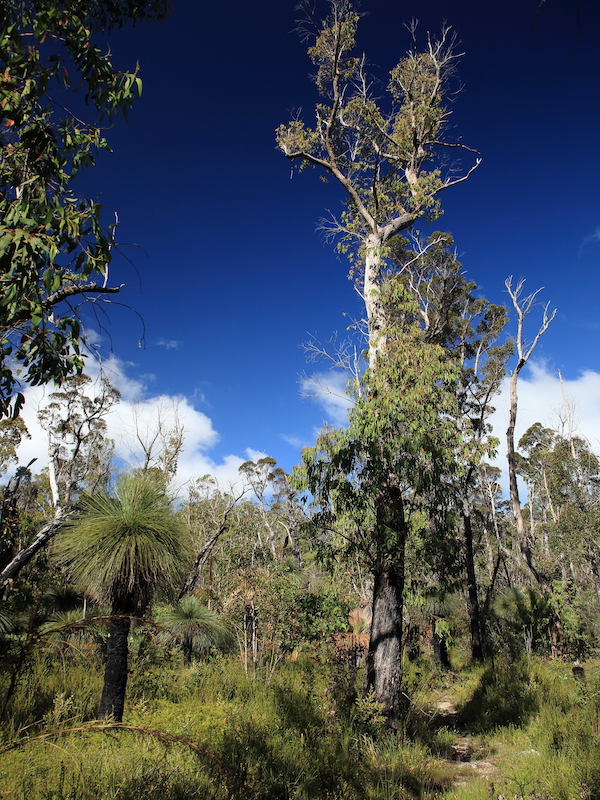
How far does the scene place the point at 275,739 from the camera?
15.5ft

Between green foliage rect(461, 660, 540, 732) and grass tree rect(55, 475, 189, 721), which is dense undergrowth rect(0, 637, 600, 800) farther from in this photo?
grass tree rect(55, 475, 189, 721)

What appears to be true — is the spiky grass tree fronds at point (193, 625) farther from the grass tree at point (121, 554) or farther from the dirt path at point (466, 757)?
the dirt path at point (466, 757)

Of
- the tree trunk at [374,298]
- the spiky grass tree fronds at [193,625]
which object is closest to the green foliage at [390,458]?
the tree trunk at [374,298]

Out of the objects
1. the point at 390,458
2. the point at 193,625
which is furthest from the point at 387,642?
the point at 193,625

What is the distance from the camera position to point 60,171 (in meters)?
2.16

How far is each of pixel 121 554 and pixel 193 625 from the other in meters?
4.62

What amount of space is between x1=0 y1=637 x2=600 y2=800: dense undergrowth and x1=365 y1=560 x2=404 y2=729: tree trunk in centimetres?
33

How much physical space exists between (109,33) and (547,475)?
3313 cm

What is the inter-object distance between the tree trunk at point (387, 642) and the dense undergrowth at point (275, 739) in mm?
326

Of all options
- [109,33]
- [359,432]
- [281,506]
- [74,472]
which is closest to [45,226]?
[109,33]

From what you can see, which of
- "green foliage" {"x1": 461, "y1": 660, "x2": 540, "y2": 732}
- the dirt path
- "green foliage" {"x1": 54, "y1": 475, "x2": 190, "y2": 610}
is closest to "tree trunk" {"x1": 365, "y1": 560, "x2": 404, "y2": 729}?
the dirt path

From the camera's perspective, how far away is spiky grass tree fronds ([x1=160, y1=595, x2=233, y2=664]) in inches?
350

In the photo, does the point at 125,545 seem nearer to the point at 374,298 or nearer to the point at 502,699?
the point at 374,298

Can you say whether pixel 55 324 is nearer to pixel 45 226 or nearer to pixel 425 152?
pixel 45 226
